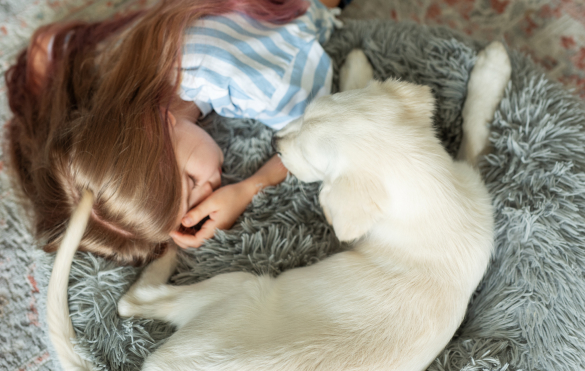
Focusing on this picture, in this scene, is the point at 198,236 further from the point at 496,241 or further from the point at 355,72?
the point at 496,241

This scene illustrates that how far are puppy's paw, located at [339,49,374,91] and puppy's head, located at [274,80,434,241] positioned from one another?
0.37 meters

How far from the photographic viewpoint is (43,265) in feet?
4.31

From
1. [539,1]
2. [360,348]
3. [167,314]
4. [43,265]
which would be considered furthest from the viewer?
[539,1]

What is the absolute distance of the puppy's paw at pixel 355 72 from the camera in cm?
148

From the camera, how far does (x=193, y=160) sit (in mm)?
1328

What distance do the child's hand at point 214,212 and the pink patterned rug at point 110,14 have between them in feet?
2.28

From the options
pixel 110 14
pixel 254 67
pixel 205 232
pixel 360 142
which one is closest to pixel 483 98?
pixel 360 142

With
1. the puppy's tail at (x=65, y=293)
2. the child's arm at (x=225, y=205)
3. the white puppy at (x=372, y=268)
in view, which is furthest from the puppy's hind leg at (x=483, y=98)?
the puppy's tail at (x=65, y=293)

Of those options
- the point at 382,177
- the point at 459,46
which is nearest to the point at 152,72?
the point at 382,177

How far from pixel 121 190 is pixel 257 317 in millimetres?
517

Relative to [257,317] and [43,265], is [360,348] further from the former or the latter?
[43,265]

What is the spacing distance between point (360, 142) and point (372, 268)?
1.14ft

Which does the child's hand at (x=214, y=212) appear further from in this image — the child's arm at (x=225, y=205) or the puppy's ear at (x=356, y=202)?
the puppy's ear at (x=356, y=202)

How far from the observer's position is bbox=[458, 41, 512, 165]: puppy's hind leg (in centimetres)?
136
